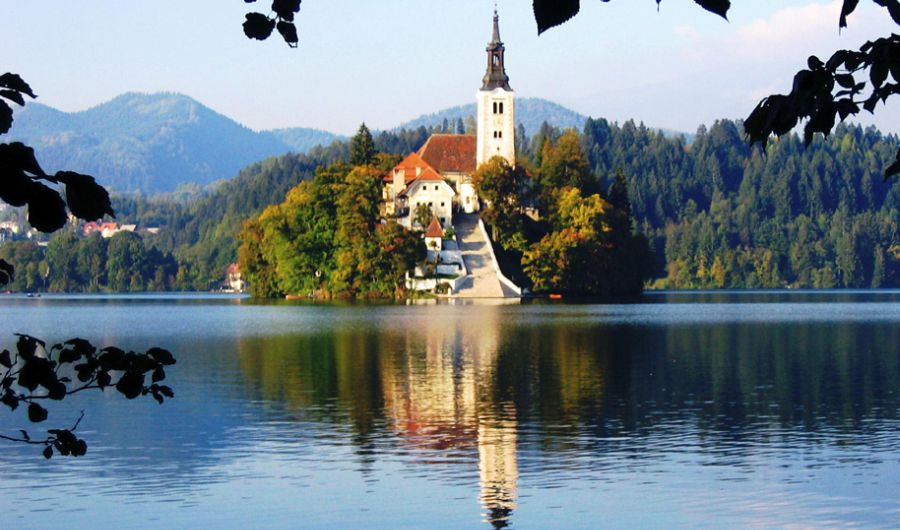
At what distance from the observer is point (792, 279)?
161m

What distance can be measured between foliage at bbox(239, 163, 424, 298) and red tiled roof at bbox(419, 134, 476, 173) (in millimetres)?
9817

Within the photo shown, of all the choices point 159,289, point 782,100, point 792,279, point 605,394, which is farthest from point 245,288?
point 782,100

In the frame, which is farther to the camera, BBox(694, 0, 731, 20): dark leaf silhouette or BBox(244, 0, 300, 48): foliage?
BBox(244, 0, 300, 48): foliage

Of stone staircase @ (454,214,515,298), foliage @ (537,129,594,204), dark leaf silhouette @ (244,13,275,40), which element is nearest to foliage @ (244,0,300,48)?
dark leaf silhouette @ (244,13,275,40)

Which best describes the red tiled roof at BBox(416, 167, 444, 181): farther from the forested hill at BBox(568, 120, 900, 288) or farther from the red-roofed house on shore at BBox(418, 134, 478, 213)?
the forested hill at BBox(568, 120, 900, 288)

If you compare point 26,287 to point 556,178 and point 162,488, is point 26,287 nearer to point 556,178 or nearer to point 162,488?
point 556,178

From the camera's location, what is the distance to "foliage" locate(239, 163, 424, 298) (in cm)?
9988

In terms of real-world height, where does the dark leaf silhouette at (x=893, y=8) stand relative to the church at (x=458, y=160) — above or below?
below

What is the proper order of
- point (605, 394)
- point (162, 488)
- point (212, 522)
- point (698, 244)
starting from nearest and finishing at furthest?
point (212, 522) < point (162, 488) < point (605, 394) < point (698, 244)

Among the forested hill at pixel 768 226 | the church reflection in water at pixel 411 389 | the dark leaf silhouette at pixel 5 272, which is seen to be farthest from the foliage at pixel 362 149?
the dark leaf silhouette at pixel 5 272

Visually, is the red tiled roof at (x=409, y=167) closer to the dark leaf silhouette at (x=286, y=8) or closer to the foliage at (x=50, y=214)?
the foliage at (x=50, y=214)

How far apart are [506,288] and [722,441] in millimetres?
80506

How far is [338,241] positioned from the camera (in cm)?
10344

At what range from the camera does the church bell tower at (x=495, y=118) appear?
115 meters
